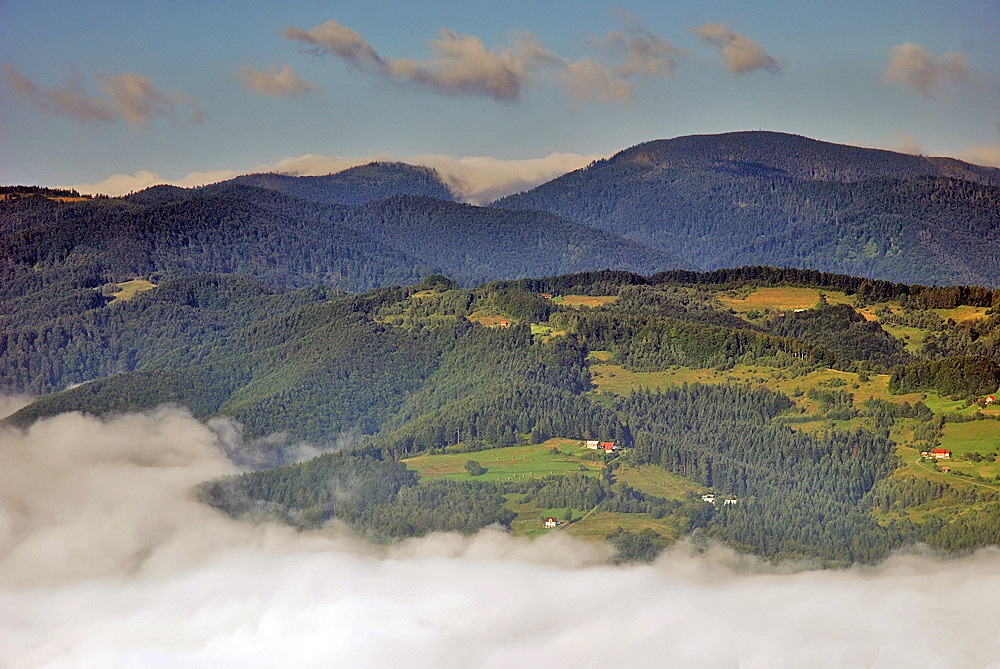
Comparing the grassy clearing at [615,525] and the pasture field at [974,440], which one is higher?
the pasture field at [974,440]

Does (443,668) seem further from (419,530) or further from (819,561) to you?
(819,561)

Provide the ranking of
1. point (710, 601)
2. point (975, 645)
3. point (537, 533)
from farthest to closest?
point (537, 533), point (710, 601), point (975, 645)

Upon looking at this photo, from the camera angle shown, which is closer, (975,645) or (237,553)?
(975,645)

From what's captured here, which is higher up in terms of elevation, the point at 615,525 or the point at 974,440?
the point at 974,440

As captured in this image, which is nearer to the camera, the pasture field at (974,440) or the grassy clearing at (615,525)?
the grassy clearing at (615,525)

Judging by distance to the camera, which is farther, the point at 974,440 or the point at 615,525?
the point at 974,440

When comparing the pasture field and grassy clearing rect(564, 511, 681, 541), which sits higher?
the pasture field

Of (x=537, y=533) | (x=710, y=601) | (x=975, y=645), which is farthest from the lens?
(x=537, y=533)

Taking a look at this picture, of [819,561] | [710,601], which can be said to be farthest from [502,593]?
[819,561]

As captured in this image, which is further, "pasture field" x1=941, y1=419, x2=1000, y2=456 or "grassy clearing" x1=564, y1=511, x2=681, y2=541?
"pasture field" x1=941, y1=419, x2=1000, y2=456
